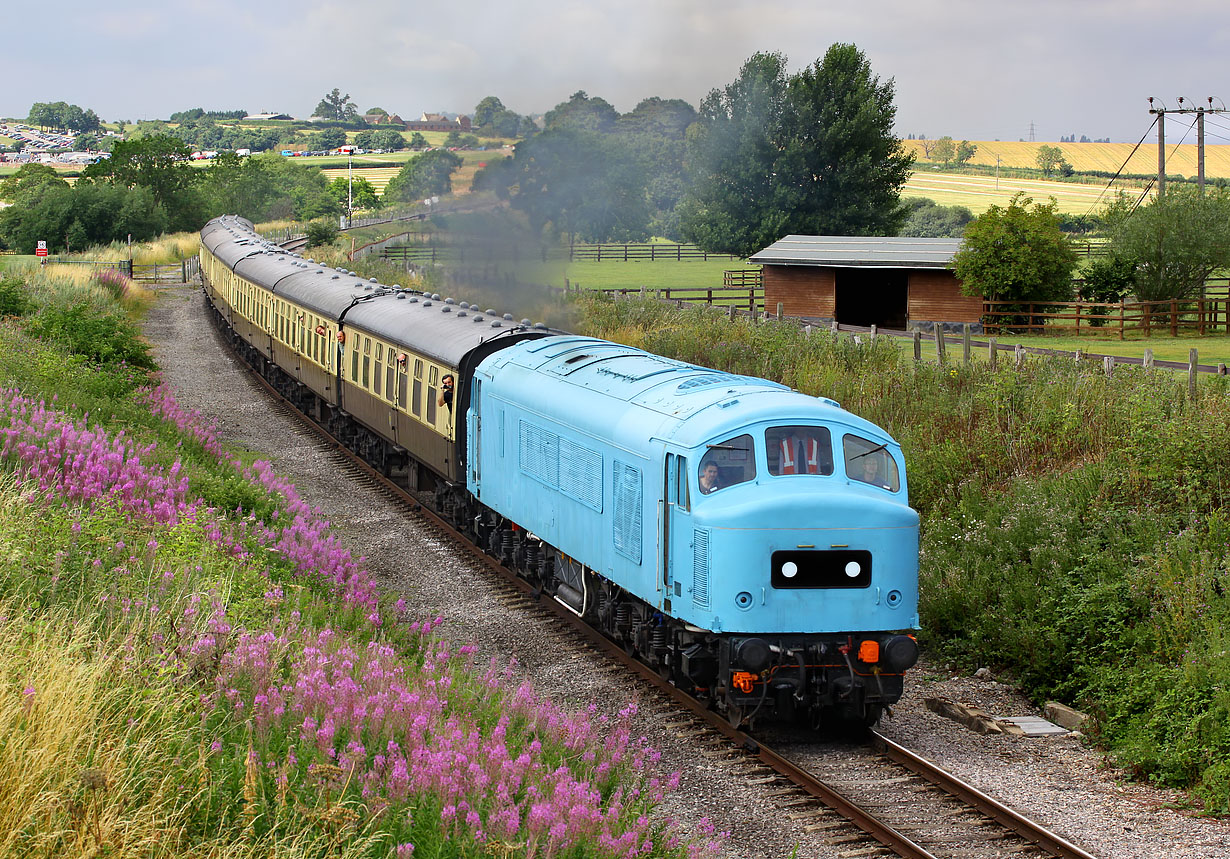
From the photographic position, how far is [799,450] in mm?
10461

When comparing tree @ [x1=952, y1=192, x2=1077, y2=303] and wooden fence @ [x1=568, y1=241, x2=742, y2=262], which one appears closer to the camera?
tree @ [x1=952, y1=192, x2=1077, y2=303]

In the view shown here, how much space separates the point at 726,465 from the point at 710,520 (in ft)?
1.82

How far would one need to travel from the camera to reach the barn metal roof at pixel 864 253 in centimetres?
3853

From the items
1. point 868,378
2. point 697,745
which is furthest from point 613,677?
point 868,378

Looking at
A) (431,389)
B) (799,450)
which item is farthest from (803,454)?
(431,389)

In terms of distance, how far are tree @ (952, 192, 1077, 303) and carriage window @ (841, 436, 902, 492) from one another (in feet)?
89.7

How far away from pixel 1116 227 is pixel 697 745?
110 feet

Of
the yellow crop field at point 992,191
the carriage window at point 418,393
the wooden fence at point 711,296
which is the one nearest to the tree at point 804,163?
the wooden fence at point 711,296

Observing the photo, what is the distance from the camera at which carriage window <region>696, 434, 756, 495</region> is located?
10289 mm

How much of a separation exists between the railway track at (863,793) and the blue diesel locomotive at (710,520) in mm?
275

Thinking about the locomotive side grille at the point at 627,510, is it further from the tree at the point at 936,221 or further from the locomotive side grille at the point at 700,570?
the tree at the point at 936,221

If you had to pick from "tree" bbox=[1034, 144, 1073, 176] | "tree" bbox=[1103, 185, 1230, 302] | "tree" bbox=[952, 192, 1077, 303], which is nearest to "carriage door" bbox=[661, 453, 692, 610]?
"tree" bbox=[952, 192, 1077, 303]

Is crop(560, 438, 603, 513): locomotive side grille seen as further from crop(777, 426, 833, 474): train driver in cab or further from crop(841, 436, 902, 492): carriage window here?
crop(841, 436, 902, 492): carriage window

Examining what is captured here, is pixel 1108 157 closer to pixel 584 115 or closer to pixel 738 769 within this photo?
pixel 584 115
